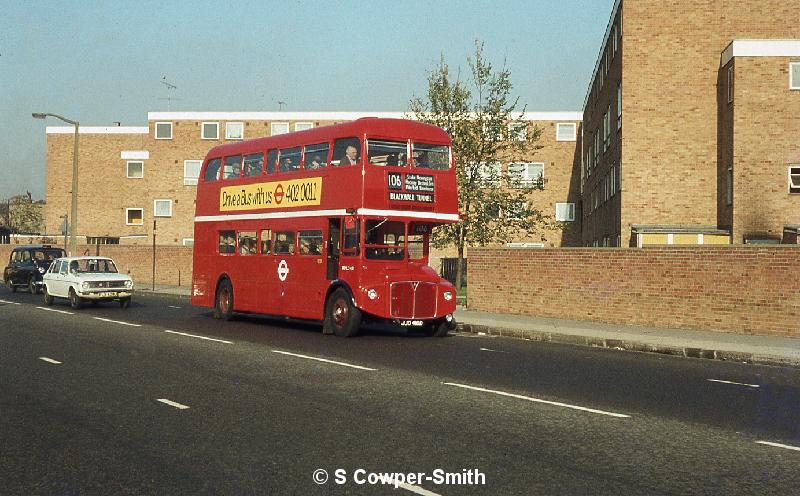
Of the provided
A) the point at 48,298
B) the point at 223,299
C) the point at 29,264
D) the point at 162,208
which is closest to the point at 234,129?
the point at 162,208

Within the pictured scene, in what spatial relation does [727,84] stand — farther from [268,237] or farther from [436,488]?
[436,488]

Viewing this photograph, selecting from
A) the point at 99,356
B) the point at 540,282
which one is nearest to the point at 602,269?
the point at 540,282

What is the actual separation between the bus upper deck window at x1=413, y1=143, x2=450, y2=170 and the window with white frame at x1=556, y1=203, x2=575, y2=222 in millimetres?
39840

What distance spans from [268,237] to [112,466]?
1448 cm

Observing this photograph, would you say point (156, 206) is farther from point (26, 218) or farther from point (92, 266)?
point (26, 218)

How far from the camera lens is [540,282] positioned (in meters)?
22.8

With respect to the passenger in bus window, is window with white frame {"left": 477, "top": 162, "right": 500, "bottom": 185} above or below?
above

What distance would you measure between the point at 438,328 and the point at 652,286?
524 centimetres

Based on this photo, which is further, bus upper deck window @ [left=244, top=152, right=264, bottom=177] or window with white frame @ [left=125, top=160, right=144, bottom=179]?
window with white frame @ [left=125, top=160, right=144, bottom=179]

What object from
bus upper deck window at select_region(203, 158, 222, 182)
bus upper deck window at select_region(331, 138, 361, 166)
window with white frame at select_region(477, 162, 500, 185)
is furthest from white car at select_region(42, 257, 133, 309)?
window with white frame at select_region(477, 162, 500, 185)

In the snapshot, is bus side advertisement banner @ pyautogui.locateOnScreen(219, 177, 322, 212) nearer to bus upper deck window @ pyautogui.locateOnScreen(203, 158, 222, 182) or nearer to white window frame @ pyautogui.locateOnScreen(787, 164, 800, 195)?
bus upper deck window @ pyautogui.locateOnScreen(203, 158, 222, 182)

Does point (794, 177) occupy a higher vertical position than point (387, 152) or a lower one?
higher

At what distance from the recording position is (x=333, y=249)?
18.4m

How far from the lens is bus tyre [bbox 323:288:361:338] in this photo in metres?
17.8
